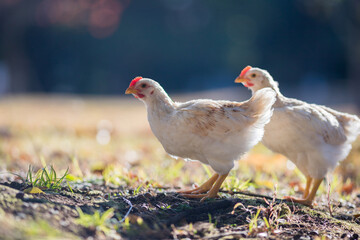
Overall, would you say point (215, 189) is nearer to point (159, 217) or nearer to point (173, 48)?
point (159, 217)

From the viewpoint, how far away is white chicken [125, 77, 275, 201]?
325 centimetres

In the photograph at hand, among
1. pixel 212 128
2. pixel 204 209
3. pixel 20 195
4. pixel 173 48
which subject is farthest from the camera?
pixel 173 48

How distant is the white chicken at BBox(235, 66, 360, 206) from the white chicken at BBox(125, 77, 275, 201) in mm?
381

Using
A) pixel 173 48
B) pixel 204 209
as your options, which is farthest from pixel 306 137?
pixel 173 48

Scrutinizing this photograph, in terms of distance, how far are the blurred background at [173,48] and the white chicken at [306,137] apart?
15486 mm

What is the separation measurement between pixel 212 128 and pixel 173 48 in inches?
711

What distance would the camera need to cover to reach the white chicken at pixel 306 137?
11.9 feet

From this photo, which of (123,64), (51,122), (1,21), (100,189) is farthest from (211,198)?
(1,21)

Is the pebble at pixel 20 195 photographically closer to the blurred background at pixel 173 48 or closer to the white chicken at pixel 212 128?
the white chicken at pixel 212 128

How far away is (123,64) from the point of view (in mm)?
20328

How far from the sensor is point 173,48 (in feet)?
68.4

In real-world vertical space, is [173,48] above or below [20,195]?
above

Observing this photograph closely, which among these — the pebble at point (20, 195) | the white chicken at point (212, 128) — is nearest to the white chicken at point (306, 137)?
the white chicken at point (212, 128)

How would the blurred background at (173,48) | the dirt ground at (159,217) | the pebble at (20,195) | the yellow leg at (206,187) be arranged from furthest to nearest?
the blurred background at (173,48) < the yellow leg at (206,187) < the pebble at (20,195) < the dirt ground at (159,217)
